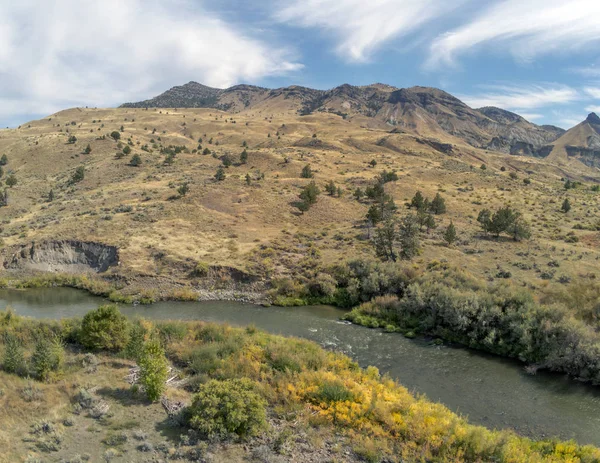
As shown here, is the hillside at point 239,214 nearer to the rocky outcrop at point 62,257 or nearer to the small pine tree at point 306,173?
the rocky outcrop at point 62,257

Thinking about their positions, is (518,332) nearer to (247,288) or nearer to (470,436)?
(470,436)

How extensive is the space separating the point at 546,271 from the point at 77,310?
40227mm

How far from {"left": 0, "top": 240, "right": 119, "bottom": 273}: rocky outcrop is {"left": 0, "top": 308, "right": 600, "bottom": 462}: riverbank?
23163 mm

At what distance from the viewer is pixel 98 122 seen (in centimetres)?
12519

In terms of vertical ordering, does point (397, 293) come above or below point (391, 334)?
above

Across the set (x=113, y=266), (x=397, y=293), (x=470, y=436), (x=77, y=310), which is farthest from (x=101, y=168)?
(x=470, y=436)

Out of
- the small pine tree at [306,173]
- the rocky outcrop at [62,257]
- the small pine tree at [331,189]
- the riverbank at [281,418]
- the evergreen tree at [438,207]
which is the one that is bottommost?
the riverbank at [281,418]

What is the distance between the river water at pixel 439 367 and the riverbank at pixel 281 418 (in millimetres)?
2677

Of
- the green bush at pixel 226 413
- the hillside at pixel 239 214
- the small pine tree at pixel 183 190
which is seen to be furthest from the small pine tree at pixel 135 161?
the green bush at pixel 226 413

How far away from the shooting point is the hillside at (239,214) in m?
38.9

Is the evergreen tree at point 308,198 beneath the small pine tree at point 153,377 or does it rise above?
above

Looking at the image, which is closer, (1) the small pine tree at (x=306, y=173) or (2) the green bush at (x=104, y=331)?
(2) the green bush at (x=104, y=331)

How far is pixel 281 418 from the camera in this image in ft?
45.9

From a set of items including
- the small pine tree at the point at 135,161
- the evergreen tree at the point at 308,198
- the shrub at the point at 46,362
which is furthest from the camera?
the small pine tree at the point at 135,161
